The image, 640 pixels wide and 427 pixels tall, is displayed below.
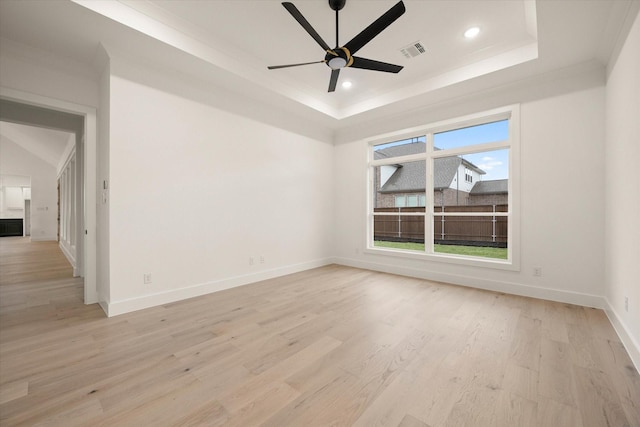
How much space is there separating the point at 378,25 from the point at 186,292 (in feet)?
11.9

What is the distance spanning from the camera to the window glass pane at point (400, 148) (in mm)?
4777

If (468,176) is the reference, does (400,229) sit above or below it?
below

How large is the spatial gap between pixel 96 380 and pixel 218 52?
3.42 meters

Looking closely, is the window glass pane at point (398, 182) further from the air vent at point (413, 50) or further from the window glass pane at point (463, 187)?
the air vent at point (413, 50)

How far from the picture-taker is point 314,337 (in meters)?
2.28

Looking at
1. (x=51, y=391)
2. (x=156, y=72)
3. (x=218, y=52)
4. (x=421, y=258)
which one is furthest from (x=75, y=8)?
(x=421, y=258)

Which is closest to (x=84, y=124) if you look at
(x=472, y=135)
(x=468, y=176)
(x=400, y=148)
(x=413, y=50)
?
(x=413, y=50)

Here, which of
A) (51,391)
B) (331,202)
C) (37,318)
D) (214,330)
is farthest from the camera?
(331,202)

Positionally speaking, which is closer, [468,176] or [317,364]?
[317,364]

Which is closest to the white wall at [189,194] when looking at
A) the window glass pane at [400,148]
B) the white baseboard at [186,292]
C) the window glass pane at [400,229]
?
the white baseboard at [186,292]

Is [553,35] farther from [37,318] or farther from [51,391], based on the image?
[37,318]

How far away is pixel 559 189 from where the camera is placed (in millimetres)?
3203

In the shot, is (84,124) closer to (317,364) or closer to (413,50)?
(317,364)

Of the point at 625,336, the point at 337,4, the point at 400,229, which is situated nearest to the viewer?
the point at 625,336
